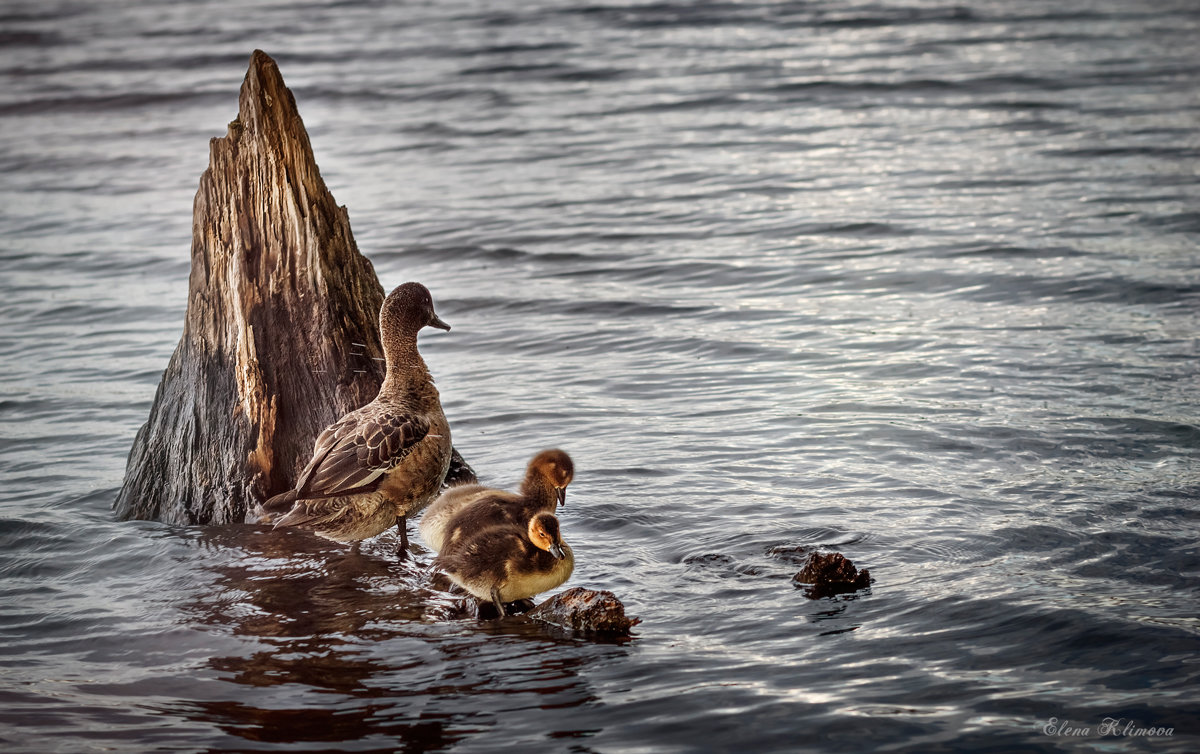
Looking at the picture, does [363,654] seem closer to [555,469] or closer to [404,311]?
[555,469]

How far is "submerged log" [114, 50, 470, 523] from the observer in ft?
26.4

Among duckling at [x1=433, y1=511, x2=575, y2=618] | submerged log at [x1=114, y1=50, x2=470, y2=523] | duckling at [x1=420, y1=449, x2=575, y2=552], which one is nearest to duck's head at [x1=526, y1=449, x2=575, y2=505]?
duckling at [x1=420, y1=449, x2=575, y2=552]

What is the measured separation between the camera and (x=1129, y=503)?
25.6 ft

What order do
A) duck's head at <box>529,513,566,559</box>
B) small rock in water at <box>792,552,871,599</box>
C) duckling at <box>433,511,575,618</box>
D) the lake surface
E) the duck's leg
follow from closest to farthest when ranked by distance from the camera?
the lake surface → duck's head at <box>529,513,566,559</box> → duckling at <box>433,511,575,618</box> → small rock in water at <box>792,552,871,599</box> → the duck's leg

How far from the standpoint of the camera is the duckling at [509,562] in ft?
21.8

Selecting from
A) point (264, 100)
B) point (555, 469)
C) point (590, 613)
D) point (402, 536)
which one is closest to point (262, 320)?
point (264, 100)

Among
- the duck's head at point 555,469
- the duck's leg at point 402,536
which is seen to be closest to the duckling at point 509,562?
the duck's head at point 555,469

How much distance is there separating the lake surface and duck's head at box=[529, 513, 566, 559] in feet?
1.59

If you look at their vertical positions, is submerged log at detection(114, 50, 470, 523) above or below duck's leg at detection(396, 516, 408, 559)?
above

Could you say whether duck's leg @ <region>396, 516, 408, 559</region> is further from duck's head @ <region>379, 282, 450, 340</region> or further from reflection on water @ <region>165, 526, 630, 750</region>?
duck's head @ <region>379, 282, 450, 340</region>

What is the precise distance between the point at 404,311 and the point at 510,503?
150 centimetres

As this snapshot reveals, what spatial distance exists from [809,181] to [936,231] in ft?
12.1

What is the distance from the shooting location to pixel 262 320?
8102mm

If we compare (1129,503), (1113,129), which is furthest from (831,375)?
(1113,129)
